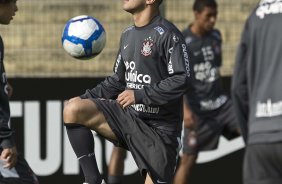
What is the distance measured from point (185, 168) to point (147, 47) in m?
→ 3.63

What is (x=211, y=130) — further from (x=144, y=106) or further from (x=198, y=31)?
(x=144, y=106)

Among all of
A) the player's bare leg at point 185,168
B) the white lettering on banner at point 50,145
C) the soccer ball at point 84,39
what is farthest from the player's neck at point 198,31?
the soccer ball at point 84,39

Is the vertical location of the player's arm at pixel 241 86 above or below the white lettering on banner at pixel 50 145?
above

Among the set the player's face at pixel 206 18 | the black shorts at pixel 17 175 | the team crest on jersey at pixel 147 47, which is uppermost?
the team crest on jersey at pixel 147 47

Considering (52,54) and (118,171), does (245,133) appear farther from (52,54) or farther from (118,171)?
(52,54)

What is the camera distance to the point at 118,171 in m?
8.95

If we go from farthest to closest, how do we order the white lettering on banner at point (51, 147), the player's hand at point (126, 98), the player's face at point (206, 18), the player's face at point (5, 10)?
1. the player's face at point (206, 18)
2. the white lettering on banner at point (51, 147)
3. the player's hand at point (126, 98)
4. the player's face at point (5, 10)

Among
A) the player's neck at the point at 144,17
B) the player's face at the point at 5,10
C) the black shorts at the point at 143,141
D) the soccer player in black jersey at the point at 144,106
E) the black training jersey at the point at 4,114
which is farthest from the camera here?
the player's neck at the point at 144,17

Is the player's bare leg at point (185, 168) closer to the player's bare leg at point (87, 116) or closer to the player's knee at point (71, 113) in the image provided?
the player's bare leg at point (87, 116)

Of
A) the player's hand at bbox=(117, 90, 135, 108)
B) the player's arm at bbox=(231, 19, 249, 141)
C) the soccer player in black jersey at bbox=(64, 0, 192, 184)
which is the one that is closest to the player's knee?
the soccer player in black jersey at bbox=(64, 0, 192, 184)

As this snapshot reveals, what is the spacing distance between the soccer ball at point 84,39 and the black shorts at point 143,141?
1.59 ft

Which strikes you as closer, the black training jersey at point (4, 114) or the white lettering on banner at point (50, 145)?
the black training jersey at point (4, 114)

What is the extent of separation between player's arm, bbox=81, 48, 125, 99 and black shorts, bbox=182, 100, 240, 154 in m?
3.20

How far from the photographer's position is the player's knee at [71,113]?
7.01m
